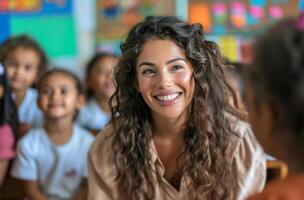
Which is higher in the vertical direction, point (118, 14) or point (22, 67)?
point (118, 14)

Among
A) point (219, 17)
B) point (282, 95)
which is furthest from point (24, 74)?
point (282, 95)

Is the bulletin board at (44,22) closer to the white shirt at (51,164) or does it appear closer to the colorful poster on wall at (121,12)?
the colorful poster on wall at (121,12)

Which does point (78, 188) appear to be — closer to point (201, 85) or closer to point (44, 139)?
point (44, 139)

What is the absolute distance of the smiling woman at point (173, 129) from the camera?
1.37 metres

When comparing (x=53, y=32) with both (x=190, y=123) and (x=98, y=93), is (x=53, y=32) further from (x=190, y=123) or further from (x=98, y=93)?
(x=190, y=123)

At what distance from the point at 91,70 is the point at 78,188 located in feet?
2.68

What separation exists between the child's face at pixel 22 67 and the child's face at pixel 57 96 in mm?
294

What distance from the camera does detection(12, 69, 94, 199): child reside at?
1.81 m

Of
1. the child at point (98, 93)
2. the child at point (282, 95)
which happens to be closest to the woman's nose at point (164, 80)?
the child at point (282, 95)

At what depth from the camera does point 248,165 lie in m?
1.41

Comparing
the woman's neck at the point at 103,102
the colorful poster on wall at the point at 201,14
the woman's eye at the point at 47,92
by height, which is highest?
the colorful poster on wall at the point at 201,14

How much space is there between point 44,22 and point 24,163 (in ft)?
4.41

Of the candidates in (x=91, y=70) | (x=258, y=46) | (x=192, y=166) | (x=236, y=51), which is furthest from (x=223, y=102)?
(x=236, y=51)

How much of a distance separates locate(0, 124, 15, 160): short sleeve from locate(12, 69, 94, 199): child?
3 centimetres
